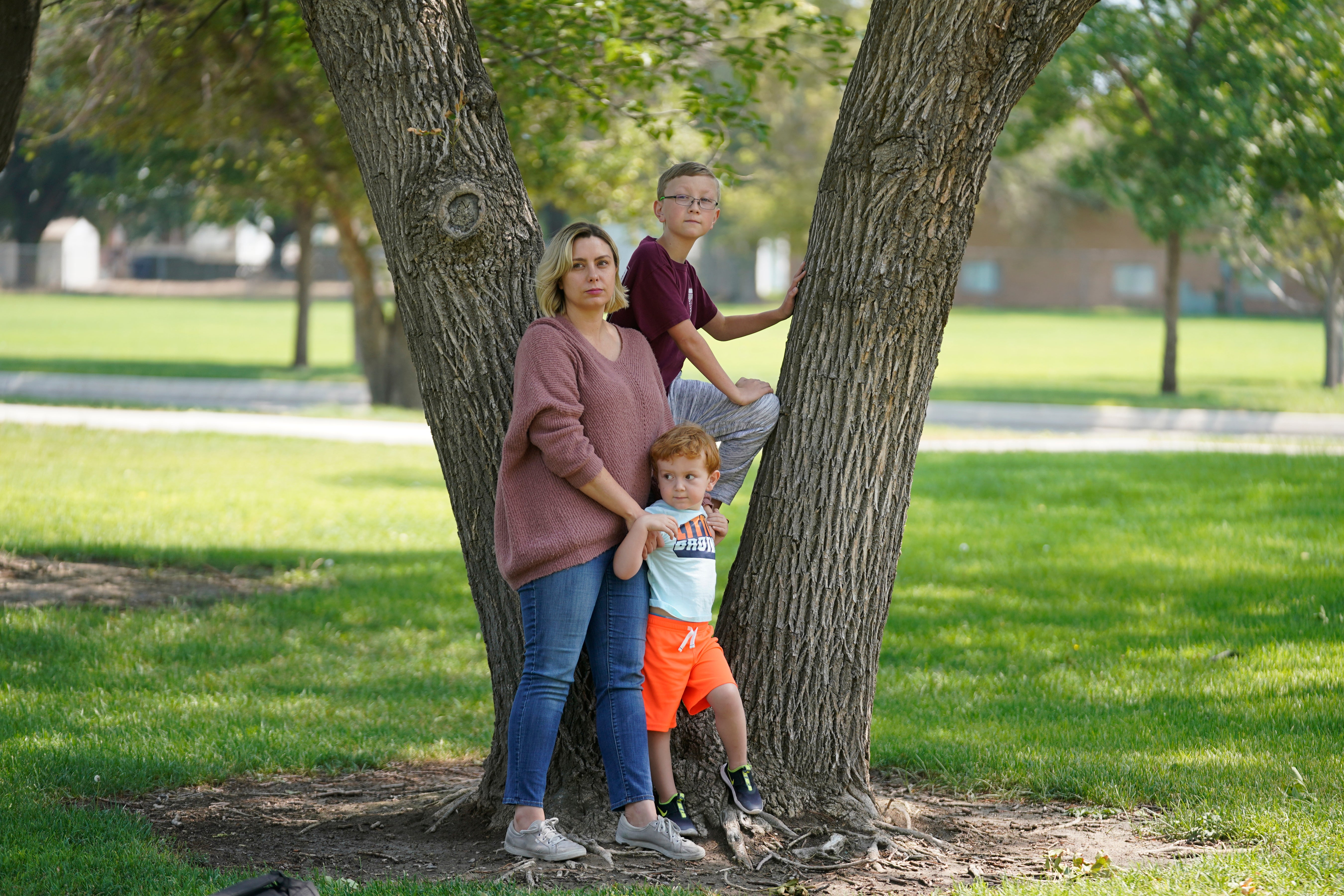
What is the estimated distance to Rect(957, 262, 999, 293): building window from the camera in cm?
5506

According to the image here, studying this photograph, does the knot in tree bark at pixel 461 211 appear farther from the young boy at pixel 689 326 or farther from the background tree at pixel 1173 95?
the background tree at pixel 1173 95

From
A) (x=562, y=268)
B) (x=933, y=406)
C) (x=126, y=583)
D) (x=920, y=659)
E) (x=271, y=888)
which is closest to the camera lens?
(x=271, y=888)

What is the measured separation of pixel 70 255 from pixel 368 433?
56266mm

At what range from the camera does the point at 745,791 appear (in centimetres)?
402

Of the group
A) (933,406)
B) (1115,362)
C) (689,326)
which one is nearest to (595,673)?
(689,326)

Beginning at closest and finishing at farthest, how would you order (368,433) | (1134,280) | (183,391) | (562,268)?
(562,268), (368,433), (183,391), (1134,280)

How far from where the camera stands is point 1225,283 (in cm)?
4959

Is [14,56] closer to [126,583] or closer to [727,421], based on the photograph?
[126,583]

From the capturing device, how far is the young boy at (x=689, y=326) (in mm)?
4016

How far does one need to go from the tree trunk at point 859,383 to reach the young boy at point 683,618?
17cm

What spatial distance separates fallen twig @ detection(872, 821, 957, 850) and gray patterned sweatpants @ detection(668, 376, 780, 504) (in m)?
1.11

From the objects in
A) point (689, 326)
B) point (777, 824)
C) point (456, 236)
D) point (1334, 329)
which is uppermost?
point (1334, 329)

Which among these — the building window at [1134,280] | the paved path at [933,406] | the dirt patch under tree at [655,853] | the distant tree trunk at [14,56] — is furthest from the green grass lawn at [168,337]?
the building window at [1134,280]

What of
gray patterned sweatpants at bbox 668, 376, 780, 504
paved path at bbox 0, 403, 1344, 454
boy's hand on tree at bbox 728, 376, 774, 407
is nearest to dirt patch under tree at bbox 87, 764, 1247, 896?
gray patterned sweatpants at bbox 668, 376, 780, 504
